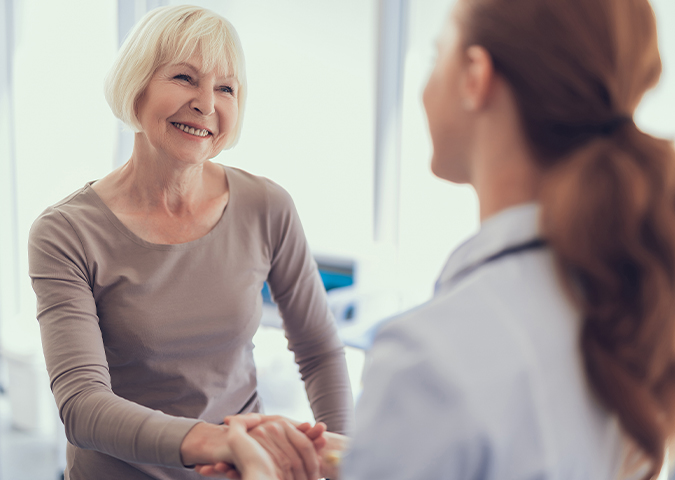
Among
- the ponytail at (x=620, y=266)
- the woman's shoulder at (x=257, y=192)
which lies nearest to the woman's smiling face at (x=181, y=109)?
the woman's shoulder at (x=257, y=192)

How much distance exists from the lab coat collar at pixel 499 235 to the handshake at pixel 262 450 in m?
0.45

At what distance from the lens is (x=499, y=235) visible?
0.57 meters

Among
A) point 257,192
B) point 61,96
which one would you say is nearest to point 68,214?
point 257,192

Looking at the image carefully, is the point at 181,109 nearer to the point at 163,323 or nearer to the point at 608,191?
the point at 163,323

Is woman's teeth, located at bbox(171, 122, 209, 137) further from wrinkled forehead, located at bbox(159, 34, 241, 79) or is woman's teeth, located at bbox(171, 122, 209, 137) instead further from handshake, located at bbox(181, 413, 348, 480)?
handshake, located at bbox(181, 413, 348, 480)

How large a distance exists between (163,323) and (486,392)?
78cm

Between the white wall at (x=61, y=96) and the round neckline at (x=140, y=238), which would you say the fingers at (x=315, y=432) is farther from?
the white wall at (x=61, y=96)

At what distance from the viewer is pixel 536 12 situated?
534 mm

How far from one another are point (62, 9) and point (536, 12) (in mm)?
2902

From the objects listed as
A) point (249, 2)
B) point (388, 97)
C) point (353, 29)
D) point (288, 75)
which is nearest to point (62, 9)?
point (249, 2)

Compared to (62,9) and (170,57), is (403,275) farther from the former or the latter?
(62,9)

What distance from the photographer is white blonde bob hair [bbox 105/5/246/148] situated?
43.8 inches

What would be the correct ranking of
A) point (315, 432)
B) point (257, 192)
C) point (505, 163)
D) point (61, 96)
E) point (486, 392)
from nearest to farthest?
1. point (486, 392)
2. point (505, 163)
3. point (315, 432)
4. point (257, 192)
5. point (61, 96)

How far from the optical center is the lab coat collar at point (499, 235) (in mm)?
556
